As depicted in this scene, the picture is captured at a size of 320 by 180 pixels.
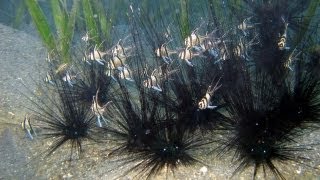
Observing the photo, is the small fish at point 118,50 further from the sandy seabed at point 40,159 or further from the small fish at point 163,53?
the sandy seabed at point 40,159

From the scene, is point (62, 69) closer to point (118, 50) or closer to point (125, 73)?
point (118, 50)

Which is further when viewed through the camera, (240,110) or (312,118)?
(312,118)

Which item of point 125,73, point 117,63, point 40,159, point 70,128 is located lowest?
point 40,159

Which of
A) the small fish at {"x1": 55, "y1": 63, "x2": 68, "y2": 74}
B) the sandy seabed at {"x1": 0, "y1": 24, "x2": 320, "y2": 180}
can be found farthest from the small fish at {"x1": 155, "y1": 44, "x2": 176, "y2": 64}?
the small fish at {"x1": 55, "y1": 63, "x2": 68, "y2": 74}

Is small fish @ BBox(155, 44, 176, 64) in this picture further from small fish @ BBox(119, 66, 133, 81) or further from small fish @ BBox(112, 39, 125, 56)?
small fish @ BBox(112, 39, 125, 56)

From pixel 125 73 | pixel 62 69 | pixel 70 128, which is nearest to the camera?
pixel 125 73

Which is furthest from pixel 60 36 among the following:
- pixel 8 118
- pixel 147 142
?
pixel 147 142

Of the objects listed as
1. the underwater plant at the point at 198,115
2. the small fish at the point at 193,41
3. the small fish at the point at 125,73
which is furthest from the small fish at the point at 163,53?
the small fish at the point at 125,73

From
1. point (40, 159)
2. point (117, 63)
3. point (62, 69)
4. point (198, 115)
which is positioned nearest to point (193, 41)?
point (198, 115)

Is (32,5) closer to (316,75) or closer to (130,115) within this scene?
(130,115)

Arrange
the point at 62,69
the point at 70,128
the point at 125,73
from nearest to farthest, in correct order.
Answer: the point at 125,73 < the point at 70,128 < the point at 62,69

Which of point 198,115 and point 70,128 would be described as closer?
point 198,115
